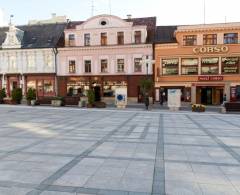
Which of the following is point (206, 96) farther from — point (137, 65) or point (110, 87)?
→ point (110, 87)

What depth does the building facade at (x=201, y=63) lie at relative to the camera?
114ft

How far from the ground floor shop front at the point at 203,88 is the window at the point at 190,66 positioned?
2.54ft

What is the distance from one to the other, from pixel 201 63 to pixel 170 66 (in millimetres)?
4032

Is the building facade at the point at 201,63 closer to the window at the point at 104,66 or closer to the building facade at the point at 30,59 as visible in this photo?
the window at the point at 104,66

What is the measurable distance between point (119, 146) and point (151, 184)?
13.9 ft

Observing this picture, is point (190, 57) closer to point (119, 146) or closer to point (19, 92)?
point (19, 92)

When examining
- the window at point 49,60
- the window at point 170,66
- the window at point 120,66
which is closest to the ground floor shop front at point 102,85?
the window at point 120,66

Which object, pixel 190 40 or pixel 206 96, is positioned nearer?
pixel 190 40

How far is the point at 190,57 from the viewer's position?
3594 centimetres

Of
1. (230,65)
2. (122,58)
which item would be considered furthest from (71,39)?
(230,65)

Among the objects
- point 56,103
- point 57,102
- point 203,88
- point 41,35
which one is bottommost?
point 56,103

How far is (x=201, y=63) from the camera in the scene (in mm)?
35719

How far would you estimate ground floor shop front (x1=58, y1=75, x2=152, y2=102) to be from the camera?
37656mm

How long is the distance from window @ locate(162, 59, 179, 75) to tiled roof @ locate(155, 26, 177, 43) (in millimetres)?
2651
